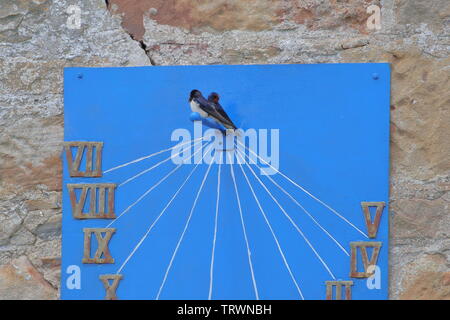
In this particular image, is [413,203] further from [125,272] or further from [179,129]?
[125,272]

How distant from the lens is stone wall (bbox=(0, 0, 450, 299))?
1.88m

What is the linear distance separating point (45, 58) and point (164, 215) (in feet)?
1.78

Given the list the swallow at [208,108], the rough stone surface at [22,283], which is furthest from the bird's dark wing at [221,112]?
the rough stone surface at [22,283]

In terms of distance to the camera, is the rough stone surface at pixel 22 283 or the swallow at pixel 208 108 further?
the rough stone surface at pixel 22 283

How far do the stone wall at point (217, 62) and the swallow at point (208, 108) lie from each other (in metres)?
0.17

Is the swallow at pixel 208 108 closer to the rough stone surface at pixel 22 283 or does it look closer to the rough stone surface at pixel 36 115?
the rough stone surface at pixel 36 115

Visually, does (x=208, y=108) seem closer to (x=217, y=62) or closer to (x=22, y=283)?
(x=217, y=62)

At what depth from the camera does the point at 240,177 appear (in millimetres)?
1918

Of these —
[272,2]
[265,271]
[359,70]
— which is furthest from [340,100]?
[265,271]

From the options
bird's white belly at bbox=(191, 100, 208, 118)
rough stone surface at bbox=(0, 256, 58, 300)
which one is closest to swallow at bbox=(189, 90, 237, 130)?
bird's white belly at bbox=(191, 100, 208, 118)

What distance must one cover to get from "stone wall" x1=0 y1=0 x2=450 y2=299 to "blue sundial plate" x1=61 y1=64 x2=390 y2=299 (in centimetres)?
4

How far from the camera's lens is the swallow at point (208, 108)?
1.80 m
